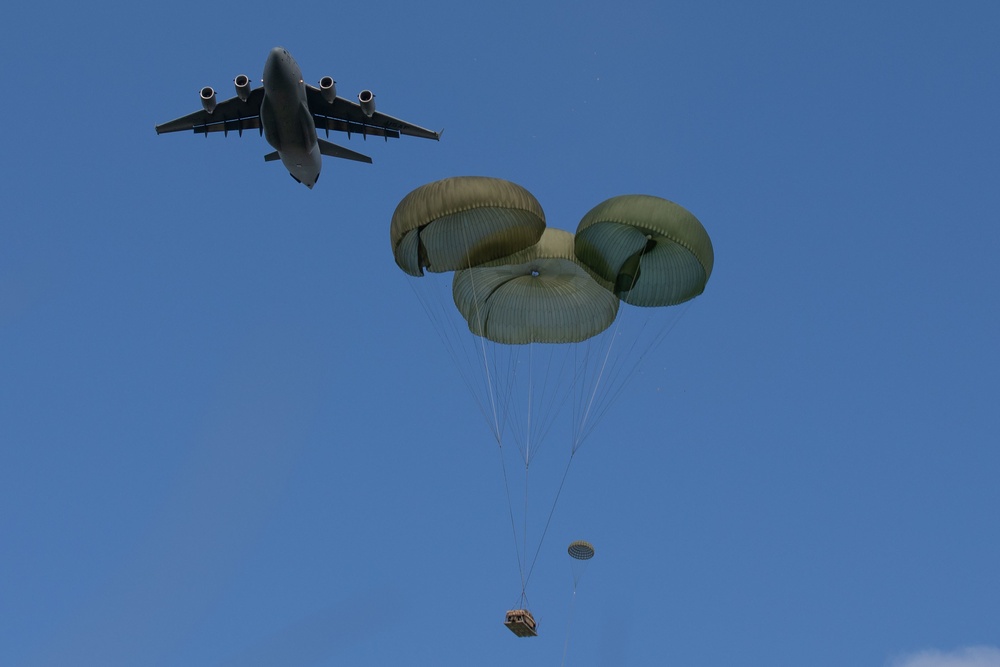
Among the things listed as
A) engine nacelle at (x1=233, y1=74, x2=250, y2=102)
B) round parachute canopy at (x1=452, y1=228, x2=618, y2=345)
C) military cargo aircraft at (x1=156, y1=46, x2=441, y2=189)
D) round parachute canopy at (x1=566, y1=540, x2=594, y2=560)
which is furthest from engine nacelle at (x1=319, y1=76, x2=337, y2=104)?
round parachute canopy at (x1=566, y1=540, x2=594, y2=560)

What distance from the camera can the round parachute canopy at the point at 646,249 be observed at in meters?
23.0

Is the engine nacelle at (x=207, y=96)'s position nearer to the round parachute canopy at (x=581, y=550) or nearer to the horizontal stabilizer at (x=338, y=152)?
the horizontal stabilizer at (x=338, y=152)

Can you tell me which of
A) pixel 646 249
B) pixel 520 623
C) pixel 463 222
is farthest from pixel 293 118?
pixel 520 623

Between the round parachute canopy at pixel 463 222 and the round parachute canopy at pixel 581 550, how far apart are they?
696 centimetres

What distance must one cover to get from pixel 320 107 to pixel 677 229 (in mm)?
23324

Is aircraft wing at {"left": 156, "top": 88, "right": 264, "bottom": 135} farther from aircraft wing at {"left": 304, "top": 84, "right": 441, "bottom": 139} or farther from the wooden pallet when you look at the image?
the wooden pallet

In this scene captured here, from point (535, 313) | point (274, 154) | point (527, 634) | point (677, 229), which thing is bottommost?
point (527, 634)

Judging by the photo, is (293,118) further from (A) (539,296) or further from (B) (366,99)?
(A) (539,296)

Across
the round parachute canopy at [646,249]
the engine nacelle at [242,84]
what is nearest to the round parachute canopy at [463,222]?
the round parachute canopy at [646,249]

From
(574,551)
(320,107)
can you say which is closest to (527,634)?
(574,551)

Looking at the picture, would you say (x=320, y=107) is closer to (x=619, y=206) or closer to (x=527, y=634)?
(x=619, y=206)

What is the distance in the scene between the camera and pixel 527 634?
21.1m

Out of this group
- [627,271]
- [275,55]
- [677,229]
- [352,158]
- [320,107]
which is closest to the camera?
[677,229]

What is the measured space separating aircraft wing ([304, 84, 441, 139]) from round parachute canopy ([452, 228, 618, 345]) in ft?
61.6
